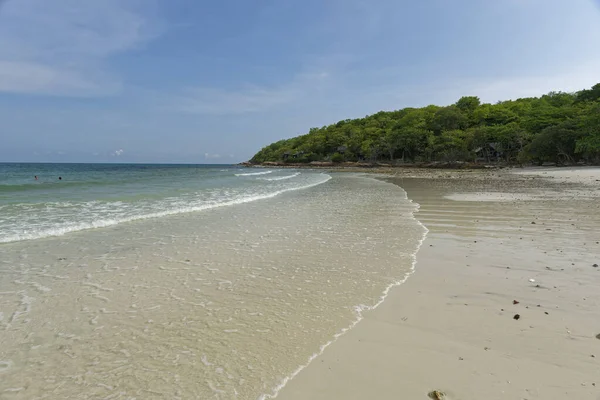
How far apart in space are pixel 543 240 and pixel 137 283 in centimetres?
802

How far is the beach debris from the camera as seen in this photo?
239cm

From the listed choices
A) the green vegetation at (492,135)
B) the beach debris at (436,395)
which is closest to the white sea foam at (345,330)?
the beach debris at (436,395)

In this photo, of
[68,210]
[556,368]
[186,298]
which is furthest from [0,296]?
[68,210]

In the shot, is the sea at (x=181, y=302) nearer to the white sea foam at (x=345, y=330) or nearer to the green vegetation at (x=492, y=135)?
the white sea foam at (x=345, y=330)

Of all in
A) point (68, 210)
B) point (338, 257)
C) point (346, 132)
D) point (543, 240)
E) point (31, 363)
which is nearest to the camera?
point (31, 363)

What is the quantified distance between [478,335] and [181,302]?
3.47 meters

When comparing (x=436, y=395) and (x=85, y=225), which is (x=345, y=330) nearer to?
(x=436, y=395)

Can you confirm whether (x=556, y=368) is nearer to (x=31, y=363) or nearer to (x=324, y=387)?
(x=324, y=387)

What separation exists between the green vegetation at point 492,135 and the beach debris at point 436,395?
1899 inches

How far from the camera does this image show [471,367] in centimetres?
276

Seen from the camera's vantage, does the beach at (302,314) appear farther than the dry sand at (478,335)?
Yes

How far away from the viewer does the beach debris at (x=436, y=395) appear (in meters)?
2.39

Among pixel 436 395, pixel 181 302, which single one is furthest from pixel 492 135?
pixel 436 395

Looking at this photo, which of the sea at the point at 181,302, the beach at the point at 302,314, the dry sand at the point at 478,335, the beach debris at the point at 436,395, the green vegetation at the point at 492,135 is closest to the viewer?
the beach debris at the point at 436,395
